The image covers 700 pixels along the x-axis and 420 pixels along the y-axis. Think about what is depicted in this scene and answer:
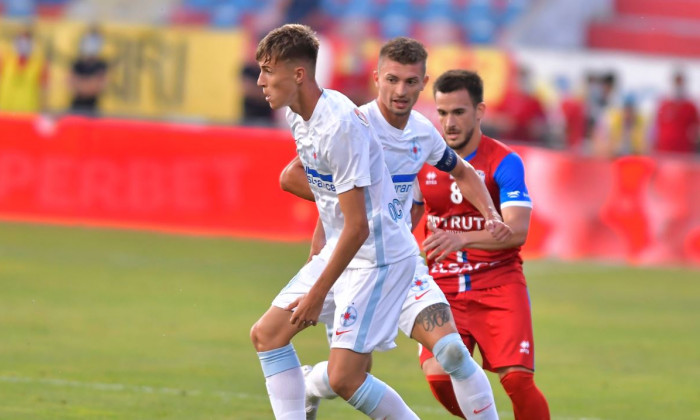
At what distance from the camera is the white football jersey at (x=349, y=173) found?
5.74 meters

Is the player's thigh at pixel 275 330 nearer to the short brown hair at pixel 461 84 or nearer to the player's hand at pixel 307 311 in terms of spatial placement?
the player's hand at pixel 307 311

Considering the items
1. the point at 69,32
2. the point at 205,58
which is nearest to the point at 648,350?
the point at 205,58

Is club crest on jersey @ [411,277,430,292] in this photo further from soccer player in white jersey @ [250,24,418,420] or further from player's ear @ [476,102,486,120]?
player's ear @ [476,102,486,120]

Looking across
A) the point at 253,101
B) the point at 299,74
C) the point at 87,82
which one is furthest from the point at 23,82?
the point at 299,74

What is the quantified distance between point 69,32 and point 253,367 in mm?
16657

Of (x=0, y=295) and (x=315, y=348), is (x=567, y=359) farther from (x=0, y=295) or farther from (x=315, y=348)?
(x=0, y=295)

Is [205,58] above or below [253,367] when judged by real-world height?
above

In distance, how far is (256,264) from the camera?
15555mm

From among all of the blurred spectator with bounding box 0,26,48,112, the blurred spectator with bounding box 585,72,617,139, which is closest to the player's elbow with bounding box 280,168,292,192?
the blurred spectator with bounding box 585,72,617,139

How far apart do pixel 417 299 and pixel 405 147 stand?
78cm

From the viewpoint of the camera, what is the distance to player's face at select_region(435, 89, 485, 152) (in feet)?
23.5

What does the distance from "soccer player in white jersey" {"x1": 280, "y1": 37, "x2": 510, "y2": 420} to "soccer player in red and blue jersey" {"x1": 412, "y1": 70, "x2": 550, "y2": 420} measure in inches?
10.8

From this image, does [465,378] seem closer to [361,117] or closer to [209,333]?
[361,117]

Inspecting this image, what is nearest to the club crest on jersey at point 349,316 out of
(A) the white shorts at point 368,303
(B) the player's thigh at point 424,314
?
(A) the white shorts at point 368,303
